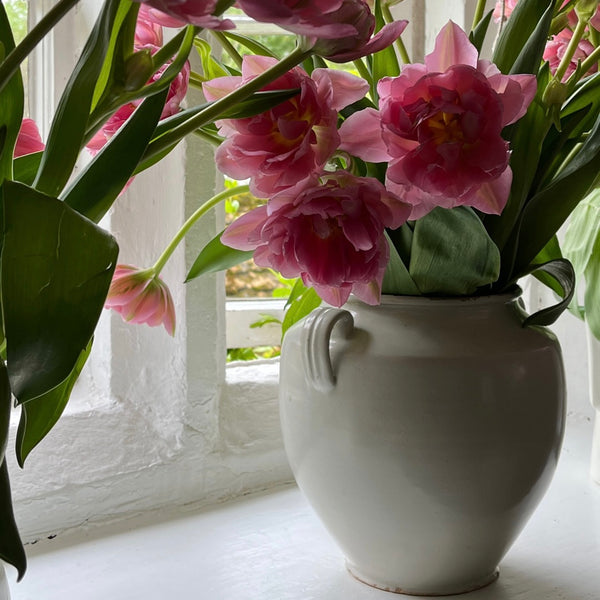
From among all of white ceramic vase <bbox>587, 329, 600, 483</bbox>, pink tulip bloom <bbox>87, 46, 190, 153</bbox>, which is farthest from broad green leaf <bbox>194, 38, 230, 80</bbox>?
white ceramic vase <bbox>587, 329, 600, 483</bbox>

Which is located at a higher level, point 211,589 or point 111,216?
point 111,216

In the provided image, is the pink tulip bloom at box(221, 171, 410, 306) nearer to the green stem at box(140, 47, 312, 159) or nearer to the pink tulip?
the green stem at box(140, 47, 312, 159)

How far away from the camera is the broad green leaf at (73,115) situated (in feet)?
1.46

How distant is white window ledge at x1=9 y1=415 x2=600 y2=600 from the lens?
0.72 m

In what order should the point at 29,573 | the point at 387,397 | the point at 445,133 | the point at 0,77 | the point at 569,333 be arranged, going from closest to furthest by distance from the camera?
the point at 0,77 → the point at 445,133 → the point at 387,397 → the point at 29,573 → the point at 569,333

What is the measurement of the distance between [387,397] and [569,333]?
68cm

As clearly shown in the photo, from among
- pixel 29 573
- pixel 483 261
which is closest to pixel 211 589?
pixel 29 573

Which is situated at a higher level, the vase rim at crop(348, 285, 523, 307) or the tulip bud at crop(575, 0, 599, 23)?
the tulip bud at crop(575, 0, 599, 23)

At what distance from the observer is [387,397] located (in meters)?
0.63

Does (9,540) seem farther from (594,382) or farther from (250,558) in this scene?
(594,382)

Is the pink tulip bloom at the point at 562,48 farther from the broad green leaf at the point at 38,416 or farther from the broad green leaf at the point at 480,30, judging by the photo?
the broad green leaf at the point at 38,416

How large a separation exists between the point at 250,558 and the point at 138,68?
50cm

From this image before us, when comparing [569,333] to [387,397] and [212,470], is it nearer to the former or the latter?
[212,470]

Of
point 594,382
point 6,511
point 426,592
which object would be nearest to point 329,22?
point 6,511
